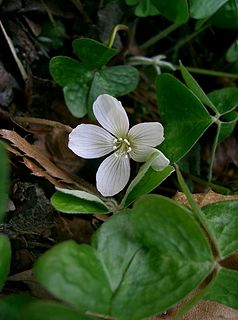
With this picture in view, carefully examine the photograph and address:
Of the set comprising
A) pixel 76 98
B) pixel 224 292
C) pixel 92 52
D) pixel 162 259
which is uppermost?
pixel 92 52

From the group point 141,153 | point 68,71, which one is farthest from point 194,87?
point 68,71

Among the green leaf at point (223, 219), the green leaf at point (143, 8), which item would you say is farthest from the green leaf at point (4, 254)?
the green leaf at point (143, 8)

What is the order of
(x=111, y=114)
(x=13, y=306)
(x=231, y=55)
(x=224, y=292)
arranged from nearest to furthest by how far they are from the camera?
(x=13, y=306)
(x=224, y=292)
(x=111, y=114)
(x=231, y=55)

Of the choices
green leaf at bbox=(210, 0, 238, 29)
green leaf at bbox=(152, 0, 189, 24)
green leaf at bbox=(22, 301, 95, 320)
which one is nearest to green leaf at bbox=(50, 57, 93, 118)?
green leaf at bbox=(152, 0, 189, 24)

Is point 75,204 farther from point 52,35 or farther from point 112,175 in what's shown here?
point 52,35

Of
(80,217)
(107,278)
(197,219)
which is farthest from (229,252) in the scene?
(80,217)

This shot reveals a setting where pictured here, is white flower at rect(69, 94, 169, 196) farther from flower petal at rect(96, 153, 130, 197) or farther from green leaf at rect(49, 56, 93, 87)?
green leaf at rect(49, 56, 93, 87)

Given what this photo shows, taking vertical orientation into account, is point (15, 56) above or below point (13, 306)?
above
